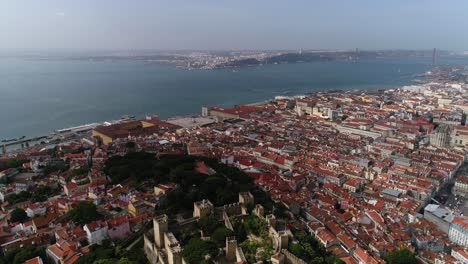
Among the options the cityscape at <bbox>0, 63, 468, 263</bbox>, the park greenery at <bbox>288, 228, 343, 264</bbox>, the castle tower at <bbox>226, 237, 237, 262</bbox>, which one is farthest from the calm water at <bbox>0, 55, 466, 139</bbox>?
the park greenery at <bbox>288, 228, 343, 264</bbox>

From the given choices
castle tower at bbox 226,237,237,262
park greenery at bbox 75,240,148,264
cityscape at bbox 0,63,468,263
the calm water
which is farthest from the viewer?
the calm water

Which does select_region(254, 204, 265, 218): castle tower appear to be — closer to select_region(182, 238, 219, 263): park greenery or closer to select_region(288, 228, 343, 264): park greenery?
select_region(288, 228, 343, 264): park greenery

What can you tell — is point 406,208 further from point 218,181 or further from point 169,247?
point 169,247

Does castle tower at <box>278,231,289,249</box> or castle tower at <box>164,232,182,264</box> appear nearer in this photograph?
castle tower at <box>164,232,182,264</box>

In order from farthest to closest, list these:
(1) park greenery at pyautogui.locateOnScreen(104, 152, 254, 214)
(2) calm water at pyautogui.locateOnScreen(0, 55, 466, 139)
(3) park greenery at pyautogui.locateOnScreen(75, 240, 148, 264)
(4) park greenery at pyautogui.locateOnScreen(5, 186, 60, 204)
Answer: (2) calm water at pyautogui.locateOnScreen(0, 55, 466, 139) → (4) park greenery at pyautogui.locateOnScreen(5, 186, 60, 204) → (1) park greenery at pyautogui.locateOnScreen(104, 152, 254, 214) → (3) park greenery at pyautogui.locateOnScreen(75, 240, 148, 264)

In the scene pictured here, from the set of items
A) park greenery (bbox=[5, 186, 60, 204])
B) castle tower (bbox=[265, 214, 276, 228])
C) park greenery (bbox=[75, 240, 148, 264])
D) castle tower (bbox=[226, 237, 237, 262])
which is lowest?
park greenery (bbox=[5, 186, 60, 204])

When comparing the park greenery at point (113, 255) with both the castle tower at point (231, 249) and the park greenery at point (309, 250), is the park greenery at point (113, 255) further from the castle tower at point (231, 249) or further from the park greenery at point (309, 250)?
the park greenery at point (309, 250)

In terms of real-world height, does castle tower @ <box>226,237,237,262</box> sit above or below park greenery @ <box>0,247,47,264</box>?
above

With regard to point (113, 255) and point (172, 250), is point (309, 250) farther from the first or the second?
point (113, 255)

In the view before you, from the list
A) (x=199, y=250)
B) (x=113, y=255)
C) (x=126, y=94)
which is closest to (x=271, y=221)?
(x=199, y=250)
